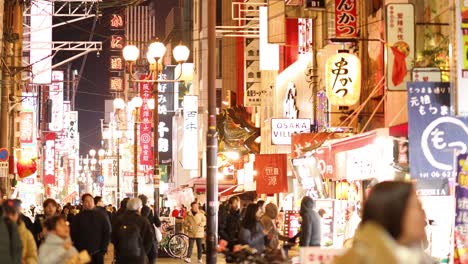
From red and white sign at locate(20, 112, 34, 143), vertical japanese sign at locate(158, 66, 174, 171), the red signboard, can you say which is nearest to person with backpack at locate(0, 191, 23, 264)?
red and white sign at locate(20, 112, 34, 143)

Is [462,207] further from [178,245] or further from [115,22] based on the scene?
[115,22]

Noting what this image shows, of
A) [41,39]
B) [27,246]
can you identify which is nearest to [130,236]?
[27,246]

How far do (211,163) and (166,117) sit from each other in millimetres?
75931

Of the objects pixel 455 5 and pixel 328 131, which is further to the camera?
pixel 328 131

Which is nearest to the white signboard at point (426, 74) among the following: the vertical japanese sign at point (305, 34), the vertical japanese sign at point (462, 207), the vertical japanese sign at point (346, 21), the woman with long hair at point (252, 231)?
the vertical japanese sign at point (462, 207)

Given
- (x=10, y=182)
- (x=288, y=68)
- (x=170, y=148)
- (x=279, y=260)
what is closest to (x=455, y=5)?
(x=279, y=260)

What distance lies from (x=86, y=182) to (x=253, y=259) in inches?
6555

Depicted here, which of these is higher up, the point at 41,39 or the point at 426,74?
the point at 41,39

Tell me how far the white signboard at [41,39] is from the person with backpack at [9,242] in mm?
32373

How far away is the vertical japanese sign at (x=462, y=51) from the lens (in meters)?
14.8

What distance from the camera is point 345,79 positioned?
945 inches

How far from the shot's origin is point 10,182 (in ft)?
129

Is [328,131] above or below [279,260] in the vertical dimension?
above

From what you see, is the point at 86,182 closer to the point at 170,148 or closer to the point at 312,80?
the point at 170,148
